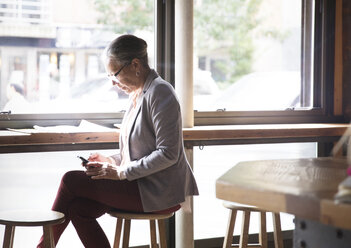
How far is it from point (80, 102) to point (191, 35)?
0.81 m

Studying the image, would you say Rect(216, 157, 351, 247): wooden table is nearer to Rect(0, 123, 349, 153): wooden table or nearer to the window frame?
Rect(0, 123, 349, 153): wooden table

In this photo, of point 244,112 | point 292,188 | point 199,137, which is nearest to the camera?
point 292,188

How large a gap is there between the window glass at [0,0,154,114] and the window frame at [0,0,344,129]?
53mm

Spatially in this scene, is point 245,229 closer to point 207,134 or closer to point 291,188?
point 207,134

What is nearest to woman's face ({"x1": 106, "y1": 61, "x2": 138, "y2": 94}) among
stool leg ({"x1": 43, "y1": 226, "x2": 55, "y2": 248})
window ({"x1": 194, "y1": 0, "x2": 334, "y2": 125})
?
stool leg ({"x1": 43, "y1": 226, "x2": 55, "y2": 248})

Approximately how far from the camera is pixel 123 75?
9.10 ft

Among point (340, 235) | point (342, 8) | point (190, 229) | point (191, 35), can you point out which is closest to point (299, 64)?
point (342, 8)

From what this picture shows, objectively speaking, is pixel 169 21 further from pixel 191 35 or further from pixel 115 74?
pixel 115 74

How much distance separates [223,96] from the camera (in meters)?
3.87

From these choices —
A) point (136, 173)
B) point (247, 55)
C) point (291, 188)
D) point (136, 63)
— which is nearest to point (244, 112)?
point (247, 55)

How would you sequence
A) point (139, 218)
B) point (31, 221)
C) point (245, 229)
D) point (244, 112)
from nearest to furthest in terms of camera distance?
point (31, 221), point (139, 218), point (245, 229), point (244, 112)

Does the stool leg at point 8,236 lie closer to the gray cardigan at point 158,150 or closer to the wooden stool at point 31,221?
the wooden stool at point 31,221

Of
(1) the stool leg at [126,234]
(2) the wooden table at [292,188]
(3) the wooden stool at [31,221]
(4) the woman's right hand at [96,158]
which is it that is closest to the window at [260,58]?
(4) the woman's right hand at [96,158]

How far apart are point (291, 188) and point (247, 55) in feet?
8.32
